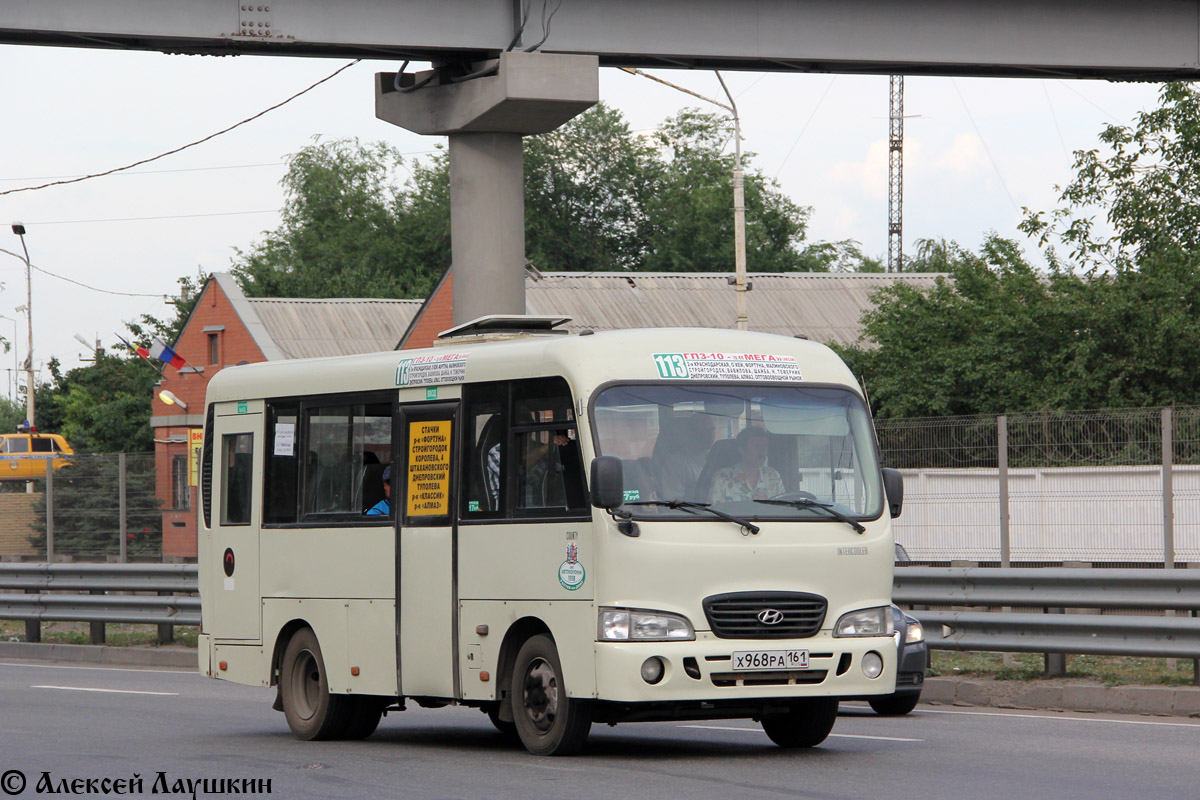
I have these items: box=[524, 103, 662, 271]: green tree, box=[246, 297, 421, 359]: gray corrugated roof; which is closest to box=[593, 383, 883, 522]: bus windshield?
box=[246, 297, 421, 359]: gray corrugated roof

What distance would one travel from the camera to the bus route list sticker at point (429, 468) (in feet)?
37.0

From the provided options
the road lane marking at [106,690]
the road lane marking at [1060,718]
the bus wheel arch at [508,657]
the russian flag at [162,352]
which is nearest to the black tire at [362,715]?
the bus wheel arch at [508,657]

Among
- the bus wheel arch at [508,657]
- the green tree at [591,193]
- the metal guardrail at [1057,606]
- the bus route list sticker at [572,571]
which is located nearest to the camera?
the bus route list sticker at [572,571]

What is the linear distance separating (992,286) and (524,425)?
83.5 feet

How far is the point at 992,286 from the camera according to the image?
34.7 metres

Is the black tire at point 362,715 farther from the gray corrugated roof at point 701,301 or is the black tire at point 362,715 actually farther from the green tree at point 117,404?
the green tree at point 117,404

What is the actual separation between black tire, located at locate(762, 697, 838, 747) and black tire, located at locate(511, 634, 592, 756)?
4.47ft

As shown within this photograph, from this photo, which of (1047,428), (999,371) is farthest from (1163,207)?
(1047,428)

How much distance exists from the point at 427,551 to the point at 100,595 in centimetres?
1139

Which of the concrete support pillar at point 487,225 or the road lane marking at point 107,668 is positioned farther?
the road lane marking at point 107,668

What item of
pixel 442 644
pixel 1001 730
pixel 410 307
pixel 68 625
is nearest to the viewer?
pixel 442 644

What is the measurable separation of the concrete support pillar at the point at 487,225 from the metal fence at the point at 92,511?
8137 mm

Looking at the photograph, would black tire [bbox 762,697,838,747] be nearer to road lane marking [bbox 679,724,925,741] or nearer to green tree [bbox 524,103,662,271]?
road lane marking [bbox 679,724,925,741]

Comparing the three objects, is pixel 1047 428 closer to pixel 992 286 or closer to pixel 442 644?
pixel 442 644
